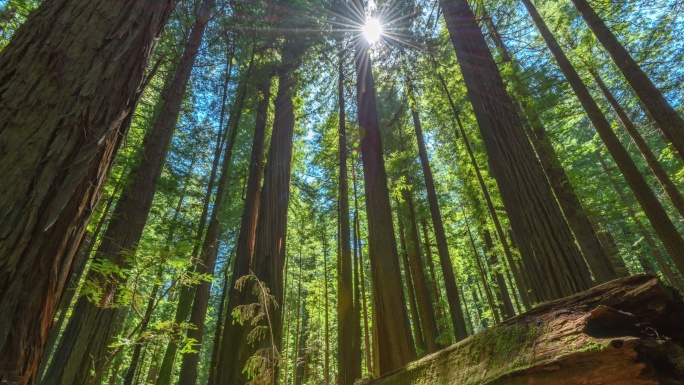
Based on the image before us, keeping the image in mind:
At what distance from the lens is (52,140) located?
1283 millimetres

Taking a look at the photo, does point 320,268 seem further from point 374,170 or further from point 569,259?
point 569,259

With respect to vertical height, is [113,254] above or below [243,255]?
below

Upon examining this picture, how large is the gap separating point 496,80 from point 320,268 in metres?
18.2

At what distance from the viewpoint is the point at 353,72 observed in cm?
916

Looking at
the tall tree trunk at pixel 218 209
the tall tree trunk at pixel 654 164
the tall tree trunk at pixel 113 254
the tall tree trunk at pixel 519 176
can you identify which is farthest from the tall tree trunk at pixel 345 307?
the tall tree trunk at pixel 654 164

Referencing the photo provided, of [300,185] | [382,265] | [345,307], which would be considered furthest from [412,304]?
[382,265]

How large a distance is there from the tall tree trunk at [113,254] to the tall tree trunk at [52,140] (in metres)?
2.04

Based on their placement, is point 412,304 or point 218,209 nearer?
point 218,209

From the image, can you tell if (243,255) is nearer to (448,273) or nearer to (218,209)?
(218,209)

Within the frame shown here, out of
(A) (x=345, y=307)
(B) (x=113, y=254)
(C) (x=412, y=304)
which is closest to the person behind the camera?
(B) (x=113, y=254)

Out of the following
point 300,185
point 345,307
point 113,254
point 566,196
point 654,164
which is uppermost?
point 300,185

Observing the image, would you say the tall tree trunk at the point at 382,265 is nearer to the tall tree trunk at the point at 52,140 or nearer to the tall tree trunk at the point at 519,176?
the tall tree trunk at the point at 519,176

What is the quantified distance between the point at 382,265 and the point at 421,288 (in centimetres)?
730

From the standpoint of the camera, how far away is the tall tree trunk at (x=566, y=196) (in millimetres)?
6691
